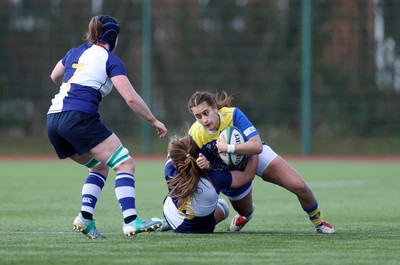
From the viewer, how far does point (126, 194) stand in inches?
291

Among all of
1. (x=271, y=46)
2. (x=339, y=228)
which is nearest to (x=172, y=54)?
(x=271, y=46)

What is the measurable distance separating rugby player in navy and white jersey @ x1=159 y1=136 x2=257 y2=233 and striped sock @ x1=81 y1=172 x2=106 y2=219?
1.88 ft

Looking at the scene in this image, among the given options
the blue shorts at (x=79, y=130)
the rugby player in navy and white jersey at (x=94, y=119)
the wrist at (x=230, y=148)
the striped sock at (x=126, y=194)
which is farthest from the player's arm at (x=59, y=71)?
the wrist at (x=230, y=148)

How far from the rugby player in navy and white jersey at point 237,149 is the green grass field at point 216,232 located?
0.23 meters

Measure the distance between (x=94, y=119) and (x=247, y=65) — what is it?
15662 millimetres

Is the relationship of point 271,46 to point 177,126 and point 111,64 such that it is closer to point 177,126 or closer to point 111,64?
point 177,126

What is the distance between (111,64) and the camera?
7.46 m

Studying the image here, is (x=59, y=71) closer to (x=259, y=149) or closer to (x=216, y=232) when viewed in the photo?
(x=259, y=149)

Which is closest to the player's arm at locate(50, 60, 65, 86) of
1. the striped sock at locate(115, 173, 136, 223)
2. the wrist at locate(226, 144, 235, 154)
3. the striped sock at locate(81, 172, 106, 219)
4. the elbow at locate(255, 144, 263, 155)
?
the striped sock at locate(81, 172, 106, 219)

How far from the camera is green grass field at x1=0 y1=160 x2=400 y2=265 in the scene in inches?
247

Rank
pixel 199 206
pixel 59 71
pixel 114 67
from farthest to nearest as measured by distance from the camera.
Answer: pixel 59 71
pixel 199 206
pixel 114 67

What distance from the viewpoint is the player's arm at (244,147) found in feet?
24.5

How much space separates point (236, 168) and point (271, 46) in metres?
15.2

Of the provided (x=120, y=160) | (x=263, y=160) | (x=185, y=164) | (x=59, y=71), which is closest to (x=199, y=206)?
(x=185, y=164)
